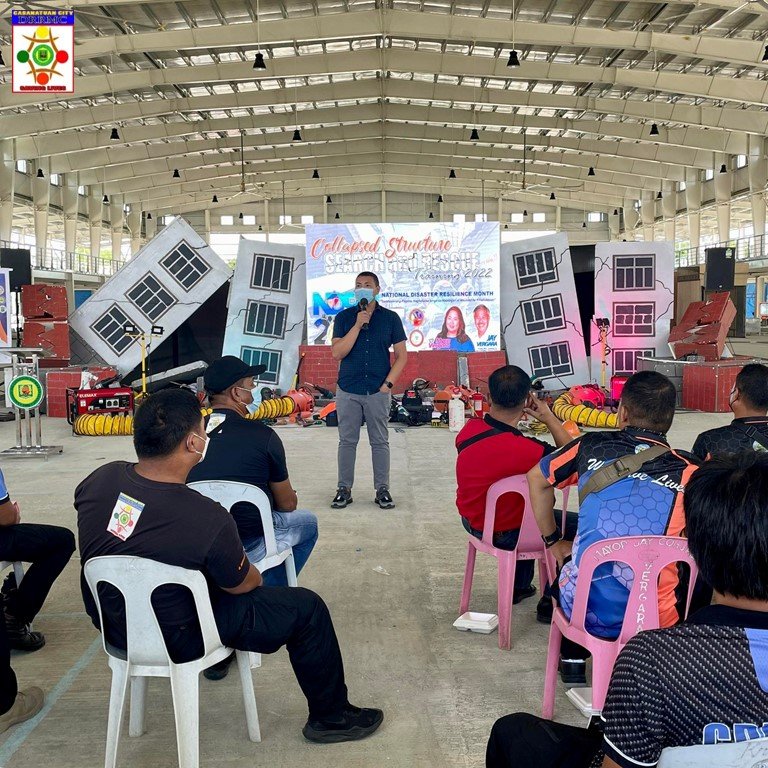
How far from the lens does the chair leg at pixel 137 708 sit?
2.56 metres

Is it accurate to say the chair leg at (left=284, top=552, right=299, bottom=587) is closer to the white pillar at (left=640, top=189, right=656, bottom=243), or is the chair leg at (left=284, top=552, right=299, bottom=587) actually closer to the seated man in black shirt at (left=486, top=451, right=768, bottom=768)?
the seated man in black shirt at (left=486, top=451, right=768, bottom=768)

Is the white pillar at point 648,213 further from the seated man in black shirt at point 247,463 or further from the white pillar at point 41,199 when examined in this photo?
the seated man in black shirt at point 247,463

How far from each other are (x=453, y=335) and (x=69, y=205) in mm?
19645

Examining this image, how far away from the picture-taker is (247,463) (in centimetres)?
304

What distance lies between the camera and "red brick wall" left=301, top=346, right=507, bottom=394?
11.9m

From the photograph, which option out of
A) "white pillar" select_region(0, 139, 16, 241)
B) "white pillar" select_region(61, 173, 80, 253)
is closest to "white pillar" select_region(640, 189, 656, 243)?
"white pillar" select_region(61, 173, 80, 253)

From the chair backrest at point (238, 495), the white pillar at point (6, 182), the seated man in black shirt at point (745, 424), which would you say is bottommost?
the chair backrest at point (238, 495)

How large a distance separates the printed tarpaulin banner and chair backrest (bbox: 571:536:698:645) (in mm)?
10099

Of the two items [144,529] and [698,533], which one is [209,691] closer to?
[144,529]

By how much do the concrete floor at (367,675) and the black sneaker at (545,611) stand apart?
0.04 meters

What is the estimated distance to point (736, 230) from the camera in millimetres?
34375

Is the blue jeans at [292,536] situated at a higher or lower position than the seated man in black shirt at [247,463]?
lower

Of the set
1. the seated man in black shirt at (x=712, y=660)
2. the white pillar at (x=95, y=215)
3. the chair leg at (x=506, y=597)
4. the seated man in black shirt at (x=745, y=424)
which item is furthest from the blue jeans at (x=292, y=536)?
the white pillar at (x=95, y=215)

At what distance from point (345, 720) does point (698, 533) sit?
1655 mm
